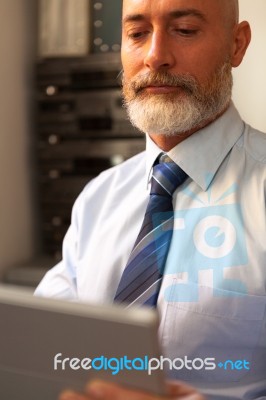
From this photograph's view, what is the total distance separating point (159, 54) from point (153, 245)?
39cm

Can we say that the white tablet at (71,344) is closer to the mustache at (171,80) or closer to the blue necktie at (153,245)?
the blue necktie at (153,245)

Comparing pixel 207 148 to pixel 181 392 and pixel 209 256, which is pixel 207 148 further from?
pixel 181 392

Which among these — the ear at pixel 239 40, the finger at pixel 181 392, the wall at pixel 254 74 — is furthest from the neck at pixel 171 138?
the finger at pixel 181 392

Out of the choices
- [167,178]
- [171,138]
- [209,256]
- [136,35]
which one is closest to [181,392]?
[209,256]

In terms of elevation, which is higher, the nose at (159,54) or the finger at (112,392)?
the nose at (159,54)

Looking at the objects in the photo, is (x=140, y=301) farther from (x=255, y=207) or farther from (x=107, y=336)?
(x=107, y=336)

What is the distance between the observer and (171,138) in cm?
121

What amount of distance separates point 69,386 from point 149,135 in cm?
75

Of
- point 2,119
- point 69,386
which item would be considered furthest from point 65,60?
point 69,386

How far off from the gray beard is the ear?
5cm

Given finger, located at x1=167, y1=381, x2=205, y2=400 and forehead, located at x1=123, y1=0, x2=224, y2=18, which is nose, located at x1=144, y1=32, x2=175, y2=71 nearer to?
forehead, located at x1=123, y1=0, x2=224, y2=18

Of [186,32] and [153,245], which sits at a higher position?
[186,32]

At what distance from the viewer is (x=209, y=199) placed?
3.61 feet

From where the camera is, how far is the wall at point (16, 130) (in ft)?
8.09
